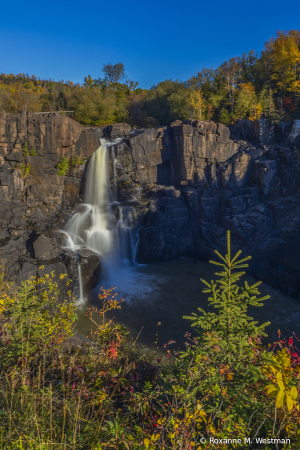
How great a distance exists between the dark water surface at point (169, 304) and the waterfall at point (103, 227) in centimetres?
131

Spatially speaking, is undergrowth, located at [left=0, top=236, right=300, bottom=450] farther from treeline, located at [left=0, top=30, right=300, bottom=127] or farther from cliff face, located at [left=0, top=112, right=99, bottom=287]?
treeline, located at [left=0, top=30, right=300, bottom=127]

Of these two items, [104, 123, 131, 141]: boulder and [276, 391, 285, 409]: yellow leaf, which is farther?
[104, 123, 131, 141]: boulder

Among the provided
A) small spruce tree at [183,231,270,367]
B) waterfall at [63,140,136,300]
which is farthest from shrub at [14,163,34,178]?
small spruce tree at [183,231,270,367]

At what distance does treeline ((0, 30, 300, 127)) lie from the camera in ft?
87.9

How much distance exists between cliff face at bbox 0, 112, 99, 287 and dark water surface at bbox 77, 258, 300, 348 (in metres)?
5.50

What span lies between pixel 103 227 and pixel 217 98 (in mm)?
22705

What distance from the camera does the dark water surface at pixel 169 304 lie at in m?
10.7

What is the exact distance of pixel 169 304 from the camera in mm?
12977

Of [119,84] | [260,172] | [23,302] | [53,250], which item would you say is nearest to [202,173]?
[260,172]

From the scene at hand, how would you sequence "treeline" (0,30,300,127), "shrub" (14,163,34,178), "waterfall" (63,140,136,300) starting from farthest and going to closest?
"treeline" (0,30,300,127)
"shrub" (14,163,34,178)
"waterfall" (63,140,136,300)

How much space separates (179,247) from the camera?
20578 mm

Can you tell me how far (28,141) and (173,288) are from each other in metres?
16.0

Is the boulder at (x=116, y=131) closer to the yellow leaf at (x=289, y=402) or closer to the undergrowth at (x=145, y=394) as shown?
the undergrowth at (x=145, y=394)

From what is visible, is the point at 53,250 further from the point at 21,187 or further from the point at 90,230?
the point at 21,187
